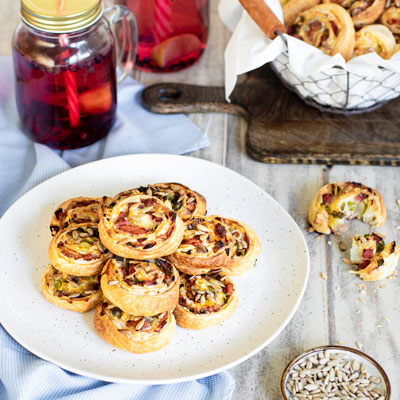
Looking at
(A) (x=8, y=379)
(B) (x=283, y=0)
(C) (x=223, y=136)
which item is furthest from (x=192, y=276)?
(B) (x=283, y=0)

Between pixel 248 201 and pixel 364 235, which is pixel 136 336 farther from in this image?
pixel 364 235

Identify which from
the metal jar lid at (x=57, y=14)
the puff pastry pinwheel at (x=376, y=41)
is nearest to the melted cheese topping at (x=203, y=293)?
the metal jar lid at (x=57, y=14)

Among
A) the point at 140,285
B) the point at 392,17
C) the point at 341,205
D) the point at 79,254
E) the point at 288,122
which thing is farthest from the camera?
the point at 288,122

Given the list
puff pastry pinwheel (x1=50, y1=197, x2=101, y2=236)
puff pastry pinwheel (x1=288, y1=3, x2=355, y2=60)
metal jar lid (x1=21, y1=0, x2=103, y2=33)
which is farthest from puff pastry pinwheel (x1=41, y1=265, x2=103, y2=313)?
puff pastry pinwheel (x1=288, y1=3, x2=355, y2=60)

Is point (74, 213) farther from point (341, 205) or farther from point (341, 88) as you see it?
point (341, 88)

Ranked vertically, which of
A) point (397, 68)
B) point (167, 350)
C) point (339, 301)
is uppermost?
point (397, 68)

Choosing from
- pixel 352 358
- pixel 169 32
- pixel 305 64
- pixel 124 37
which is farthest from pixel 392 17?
pixel 352 358

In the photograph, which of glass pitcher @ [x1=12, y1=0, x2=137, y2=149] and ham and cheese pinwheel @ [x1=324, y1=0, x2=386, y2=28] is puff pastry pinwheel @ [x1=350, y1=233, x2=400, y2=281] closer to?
ham and cheese pinwheel @ [x1=324, y1=0, x2=386, y2=28]
